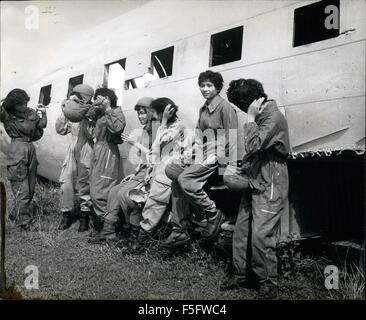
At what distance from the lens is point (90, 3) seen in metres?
5.31

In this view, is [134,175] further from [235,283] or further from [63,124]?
[235,283]

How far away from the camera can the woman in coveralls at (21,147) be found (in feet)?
20.0

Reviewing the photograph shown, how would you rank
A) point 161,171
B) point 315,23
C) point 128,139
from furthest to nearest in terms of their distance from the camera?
point 128,139
point 161,171
point 315,23

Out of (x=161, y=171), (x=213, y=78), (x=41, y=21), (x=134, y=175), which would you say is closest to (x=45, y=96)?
(x=41, y=21)

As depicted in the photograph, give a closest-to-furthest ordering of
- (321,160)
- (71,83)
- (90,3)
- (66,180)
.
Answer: (321,160), (90,3), (66,180), (71,83)

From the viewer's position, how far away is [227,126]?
174 inches

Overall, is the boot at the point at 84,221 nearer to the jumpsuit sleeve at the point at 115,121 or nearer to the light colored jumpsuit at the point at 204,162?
the jumpsuit sleeve at the point at 115,121

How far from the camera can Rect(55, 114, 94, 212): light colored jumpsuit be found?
19.7ft

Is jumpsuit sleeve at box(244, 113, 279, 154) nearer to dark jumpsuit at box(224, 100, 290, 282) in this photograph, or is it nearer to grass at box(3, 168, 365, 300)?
dark jumpsuit at box(224, 100, 290, 282)

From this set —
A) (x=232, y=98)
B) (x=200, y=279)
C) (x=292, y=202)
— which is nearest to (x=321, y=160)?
(x=292, y=202)

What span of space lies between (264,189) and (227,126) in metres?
0.89

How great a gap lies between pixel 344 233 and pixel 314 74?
5.61 feet
